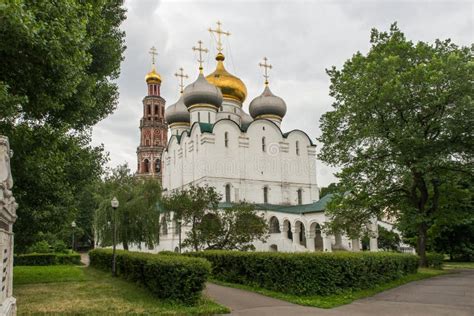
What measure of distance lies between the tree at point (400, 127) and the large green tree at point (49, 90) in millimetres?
10298

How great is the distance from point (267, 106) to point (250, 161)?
7573 mm

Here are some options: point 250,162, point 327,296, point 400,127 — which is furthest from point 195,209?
point 250,162

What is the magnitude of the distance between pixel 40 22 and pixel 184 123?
1573 inches

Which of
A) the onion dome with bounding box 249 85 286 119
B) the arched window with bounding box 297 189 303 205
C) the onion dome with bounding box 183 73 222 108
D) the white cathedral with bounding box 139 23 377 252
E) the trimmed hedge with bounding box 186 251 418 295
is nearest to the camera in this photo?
the trimmed hedge with bounding box 186 251 418 295

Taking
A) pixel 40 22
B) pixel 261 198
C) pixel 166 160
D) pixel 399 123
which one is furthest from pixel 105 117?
pixel 166 160

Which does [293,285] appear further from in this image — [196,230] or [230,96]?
[230,96]

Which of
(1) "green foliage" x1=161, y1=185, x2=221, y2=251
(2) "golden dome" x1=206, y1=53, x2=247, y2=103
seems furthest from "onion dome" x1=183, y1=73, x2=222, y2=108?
(1) "green foliage" x1=161, y1=185, x2=221, y2=251

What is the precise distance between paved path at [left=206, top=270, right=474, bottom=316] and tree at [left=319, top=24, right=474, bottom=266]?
5749 millimetres

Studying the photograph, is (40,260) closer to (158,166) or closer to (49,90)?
(49,90)

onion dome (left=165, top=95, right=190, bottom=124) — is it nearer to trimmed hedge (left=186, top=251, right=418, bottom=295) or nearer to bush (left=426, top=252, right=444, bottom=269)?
bush (left=426, top=252, right=444, bottom=269)

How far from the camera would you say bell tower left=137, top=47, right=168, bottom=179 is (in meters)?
59.2

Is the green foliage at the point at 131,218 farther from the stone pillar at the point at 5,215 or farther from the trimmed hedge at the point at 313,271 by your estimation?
the stone pillar at the point at 5,215

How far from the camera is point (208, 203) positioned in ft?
80.6

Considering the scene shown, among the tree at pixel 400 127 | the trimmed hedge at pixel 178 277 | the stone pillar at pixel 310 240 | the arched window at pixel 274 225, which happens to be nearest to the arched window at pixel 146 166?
the arched window at pixel 274 225
